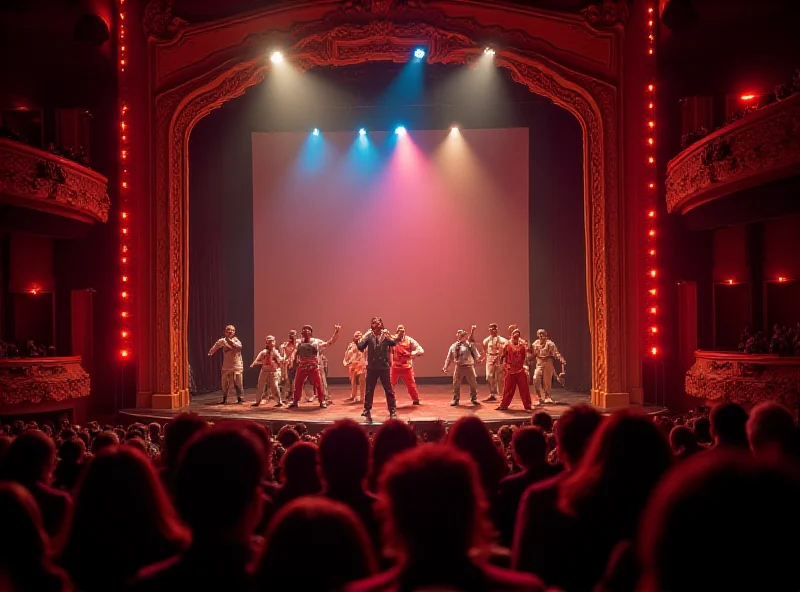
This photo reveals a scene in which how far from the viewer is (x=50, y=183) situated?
33.9 ft

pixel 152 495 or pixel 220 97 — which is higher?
pixel 220 97

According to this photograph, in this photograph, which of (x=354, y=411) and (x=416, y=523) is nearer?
(x=416, y=523)

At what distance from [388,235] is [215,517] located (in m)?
14.1

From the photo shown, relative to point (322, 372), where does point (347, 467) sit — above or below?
above

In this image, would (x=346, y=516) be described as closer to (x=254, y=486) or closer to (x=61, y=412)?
(x=254, y=486)

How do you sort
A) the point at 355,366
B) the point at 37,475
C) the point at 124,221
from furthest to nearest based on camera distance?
the point at 355,366, the point at 124,221, the point at 37,475

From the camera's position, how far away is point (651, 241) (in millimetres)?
11539

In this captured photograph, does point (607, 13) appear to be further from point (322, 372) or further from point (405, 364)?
point (322, 372)

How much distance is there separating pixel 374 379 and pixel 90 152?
6.80 metres

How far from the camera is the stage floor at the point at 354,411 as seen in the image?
10328 mm

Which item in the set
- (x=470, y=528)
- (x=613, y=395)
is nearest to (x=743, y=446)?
(x=470, y=528)

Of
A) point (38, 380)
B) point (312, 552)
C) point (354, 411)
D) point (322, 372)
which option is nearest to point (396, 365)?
point (354, 411)

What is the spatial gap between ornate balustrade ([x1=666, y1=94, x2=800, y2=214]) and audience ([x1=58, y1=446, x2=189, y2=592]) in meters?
8.29

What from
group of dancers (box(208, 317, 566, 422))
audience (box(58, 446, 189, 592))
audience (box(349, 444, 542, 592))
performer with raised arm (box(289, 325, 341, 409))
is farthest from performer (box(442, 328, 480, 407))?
audience (box(349, 444, 542, 592))
